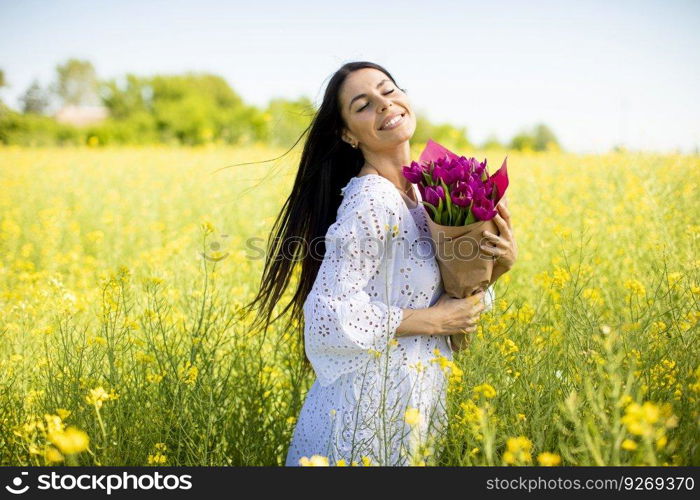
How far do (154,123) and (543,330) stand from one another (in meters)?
27.9

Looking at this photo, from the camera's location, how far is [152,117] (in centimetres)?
2898

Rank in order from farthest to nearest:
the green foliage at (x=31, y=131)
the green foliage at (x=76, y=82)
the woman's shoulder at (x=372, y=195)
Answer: the green foliage at (x=76, y=82) < the green foliage at (x=31, y=131) < the woman's shoulder at (x=372, y=195)

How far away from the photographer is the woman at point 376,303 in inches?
76.1

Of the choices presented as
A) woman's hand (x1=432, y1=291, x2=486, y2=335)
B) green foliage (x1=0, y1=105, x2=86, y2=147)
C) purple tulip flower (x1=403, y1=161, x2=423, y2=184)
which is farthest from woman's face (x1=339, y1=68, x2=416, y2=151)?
green foliage (x1=0, y1=105, x2=86, y2=147)

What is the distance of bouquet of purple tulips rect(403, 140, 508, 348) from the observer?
6.30 ft

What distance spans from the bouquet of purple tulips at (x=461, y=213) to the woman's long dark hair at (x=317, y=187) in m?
0.42

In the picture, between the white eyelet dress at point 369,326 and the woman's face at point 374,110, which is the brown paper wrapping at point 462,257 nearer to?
the white eyelet dress at point 369,326

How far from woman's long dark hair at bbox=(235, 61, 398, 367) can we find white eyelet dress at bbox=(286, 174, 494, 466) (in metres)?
0.26

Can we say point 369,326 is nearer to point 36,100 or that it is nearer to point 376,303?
point 376,303

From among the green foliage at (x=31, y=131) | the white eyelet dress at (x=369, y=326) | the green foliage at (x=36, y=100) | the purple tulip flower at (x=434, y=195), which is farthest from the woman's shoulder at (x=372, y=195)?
the green foliage at (x=36, y=100)

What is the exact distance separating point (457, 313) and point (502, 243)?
271 mm

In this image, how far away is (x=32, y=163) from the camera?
35.3 ft

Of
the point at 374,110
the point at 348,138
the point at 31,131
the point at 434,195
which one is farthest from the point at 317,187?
the point at 31,131
